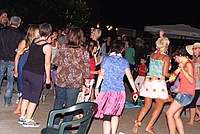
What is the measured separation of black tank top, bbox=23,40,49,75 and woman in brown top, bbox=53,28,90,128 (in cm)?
33

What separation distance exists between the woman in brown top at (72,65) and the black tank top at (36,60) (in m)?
0.33

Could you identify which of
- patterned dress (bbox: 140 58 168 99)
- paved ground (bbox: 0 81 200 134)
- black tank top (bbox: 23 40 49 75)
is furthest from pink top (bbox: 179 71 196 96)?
black tank top (bbox: 23 40 49 75)

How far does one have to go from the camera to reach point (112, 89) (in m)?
5.82

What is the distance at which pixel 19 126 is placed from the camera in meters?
6.54

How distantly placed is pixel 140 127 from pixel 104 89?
6.31 feet

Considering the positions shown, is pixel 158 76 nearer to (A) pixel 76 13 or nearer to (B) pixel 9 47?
(B) pixel 9 47

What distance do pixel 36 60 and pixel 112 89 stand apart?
1367 millimetres

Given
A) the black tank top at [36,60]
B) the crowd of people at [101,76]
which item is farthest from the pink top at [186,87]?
the black tank top at [36,60]

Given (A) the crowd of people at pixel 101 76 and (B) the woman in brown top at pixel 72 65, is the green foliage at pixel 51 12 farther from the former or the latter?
(B) the woman in brown top at pixel 72 65

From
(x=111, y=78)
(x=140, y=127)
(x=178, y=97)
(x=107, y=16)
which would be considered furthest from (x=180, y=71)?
(x=107, y=16)

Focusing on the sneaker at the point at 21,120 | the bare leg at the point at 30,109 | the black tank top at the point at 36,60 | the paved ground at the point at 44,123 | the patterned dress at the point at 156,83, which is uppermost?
the black tank top at the point at 36,60

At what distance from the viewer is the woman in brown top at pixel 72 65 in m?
5.79

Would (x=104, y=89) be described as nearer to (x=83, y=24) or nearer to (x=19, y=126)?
(x=19, y=126)

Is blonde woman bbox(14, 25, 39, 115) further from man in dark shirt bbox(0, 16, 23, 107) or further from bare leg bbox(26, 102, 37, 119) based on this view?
bare leg bbox(26, 102, 37, 119)
